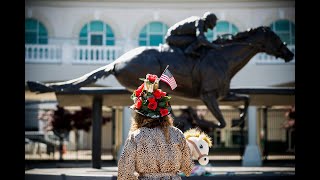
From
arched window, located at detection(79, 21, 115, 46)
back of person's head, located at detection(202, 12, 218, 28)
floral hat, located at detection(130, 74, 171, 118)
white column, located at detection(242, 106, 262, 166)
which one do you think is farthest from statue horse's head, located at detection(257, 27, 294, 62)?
arched window, located at detection(79, 21, 115, 46)

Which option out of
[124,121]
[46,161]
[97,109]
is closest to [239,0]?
[124,121]

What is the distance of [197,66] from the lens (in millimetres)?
10711

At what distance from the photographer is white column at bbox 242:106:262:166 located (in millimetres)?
22562

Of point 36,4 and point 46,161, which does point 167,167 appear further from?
point 36,4

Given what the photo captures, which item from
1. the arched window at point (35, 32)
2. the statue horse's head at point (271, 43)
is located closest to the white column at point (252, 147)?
the arched window at point (35, 32)

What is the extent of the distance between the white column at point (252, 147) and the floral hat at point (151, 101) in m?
17.1

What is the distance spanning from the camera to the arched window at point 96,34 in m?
26.0

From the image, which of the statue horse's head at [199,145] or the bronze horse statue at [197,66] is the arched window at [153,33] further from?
the statue horse's head at [199,145]

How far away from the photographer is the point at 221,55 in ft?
35.6

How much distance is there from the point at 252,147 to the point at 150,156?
62.8ft

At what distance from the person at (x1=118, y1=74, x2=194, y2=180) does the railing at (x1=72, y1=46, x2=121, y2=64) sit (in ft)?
62.3

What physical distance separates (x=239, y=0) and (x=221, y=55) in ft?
51.4

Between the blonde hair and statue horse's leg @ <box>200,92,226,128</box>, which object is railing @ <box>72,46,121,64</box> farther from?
the blonde hair

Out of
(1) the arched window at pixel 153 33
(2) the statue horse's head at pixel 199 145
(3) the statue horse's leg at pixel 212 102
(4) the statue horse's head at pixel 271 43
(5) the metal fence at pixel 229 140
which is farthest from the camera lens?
(5) the metal fence at pixel 229 140
